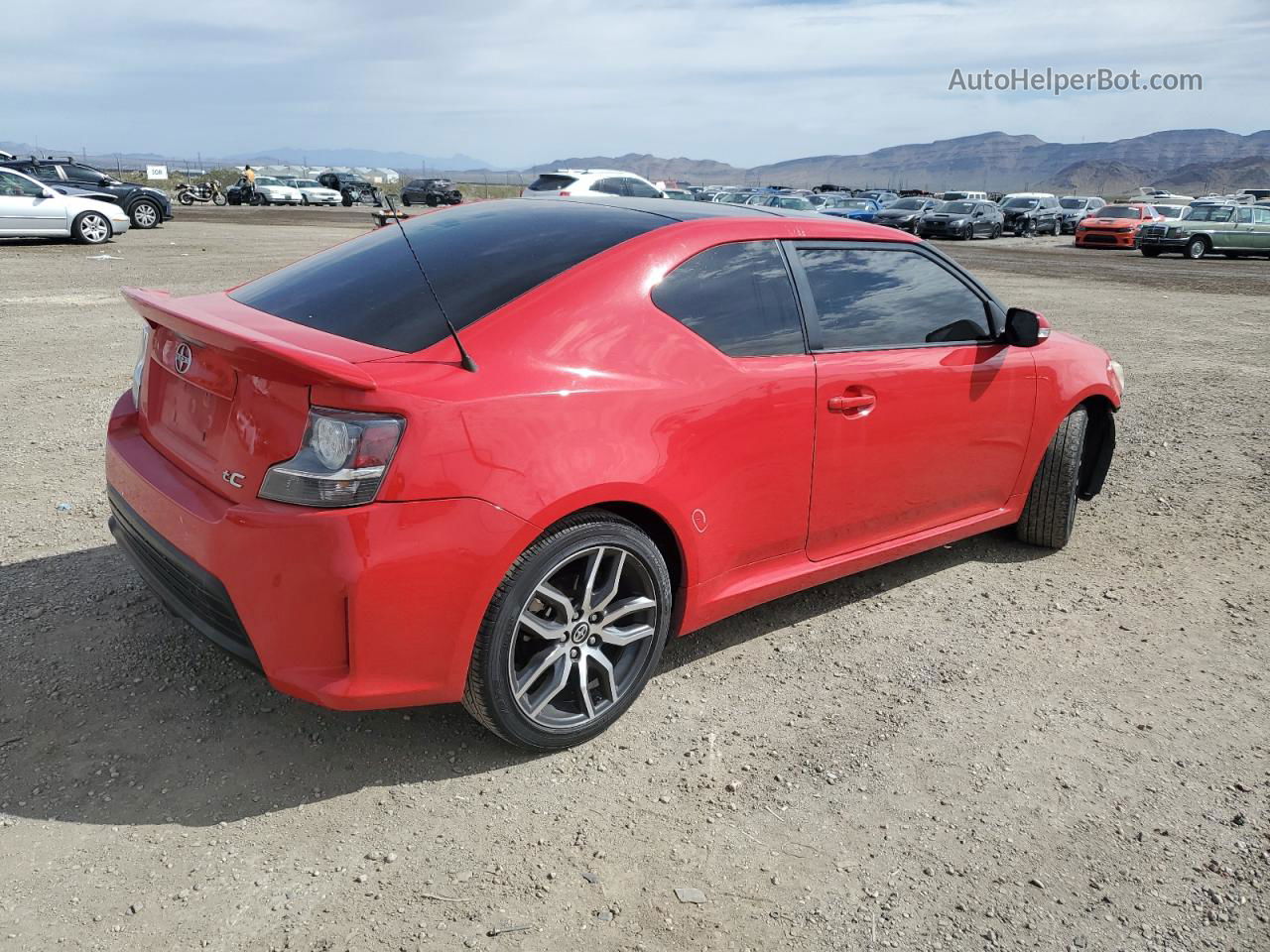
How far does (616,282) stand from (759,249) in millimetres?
687

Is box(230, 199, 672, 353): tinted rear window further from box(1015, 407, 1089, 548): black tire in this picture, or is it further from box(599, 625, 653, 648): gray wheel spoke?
box(1015, 407, 1089, 548): black tire

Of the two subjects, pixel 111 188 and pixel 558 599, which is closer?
pixel 558 599

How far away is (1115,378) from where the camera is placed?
494 cm

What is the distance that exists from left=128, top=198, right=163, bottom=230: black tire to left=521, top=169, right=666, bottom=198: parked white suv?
9.44 m

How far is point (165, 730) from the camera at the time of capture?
306 centimetres

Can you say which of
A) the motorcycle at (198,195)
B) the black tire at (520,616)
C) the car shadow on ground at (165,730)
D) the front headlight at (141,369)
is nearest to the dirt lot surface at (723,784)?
the car shadow on ground at (165,730)

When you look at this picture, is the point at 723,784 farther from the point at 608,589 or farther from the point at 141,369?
the point at 141,369

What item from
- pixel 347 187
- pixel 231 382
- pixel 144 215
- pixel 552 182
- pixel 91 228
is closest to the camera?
pixel 231 382

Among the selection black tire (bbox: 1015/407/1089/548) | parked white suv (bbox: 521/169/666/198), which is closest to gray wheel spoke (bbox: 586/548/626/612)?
black tire (bbox: 1015/407/1089/548)

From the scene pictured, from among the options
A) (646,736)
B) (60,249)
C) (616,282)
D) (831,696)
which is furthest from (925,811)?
(60,249)

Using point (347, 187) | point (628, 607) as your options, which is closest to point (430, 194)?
point (347, 187)

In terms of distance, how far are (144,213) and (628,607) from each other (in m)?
25.2

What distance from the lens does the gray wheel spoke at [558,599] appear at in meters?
2.87

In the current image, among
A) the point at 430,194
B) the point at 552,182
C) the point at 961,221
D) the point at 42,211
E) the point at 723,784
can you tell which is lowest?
the point at 723,784
